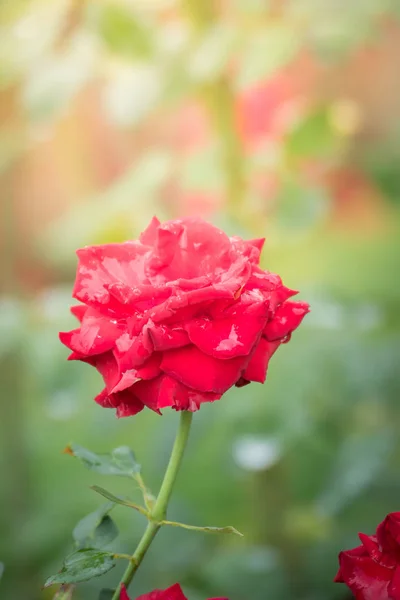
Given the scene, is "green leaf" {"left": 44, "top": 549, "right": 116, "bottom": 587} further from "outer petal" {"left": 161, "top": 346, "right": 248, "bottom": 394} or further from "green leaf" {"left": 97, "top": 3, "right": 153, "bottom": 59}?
"green leaf" {"left": 97, "top": 3, "right": 153, "bottom": 59}

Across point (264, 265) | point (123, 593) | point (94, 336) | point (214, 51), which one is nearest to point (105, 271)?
point (94, 336)

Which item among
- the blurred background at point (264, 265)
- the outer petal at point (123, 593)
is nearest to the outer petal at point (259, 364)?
the outer petal at point (123, 593)

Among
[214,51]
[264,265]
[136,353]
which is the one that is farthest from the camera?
[264,265]

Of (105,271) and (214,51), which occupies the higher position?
(214,51)

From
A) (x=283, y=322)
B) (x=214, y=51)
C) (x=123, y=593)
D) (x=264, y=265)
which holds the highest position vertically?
Result: (x=214, y=51)

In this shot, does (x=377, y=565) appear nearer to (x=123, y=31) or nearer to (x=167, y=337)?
(x=167, y=337)

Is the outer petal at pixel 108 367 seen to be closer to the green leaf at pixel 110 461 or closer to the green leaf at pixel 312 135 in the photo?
the green leaf at pixel 110 461

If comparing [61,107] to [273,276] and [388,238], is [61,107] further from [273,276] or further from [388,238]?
[388,238]
